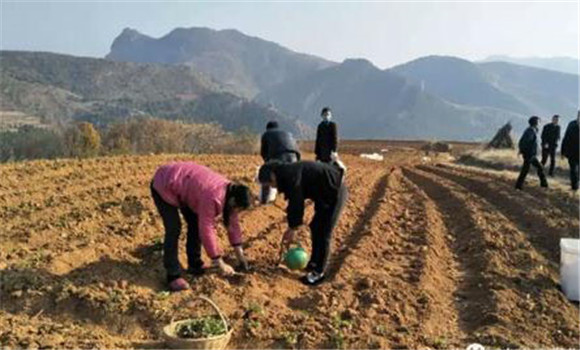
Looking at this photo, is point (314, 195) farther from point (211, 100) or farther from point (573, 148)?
point (211, 100)

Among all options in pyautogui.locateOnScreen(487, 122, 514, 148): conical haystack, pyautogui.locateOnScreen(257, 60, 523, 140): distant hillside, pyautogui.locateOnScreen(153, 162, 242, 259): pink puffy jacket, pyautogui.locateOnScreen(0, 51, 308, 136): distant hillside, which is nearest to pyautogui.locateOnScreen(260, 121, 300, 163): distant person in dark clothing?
pyautogui.locateOnScreen(153, 162, 242, 259): pink puffy jacket

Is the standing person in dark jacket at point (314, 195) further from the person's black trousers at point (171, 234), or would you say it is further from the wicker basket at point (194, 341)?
the wicker basket at point (194, 341)

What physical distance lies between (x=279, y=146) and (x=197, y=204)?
138 inches

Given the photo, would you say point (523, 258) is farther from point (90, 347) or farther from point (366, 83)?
point (366, 83)

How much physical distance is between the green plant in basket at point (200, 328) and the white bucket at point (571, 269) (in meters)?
4.38

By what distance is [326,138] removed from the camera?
11.9 metres

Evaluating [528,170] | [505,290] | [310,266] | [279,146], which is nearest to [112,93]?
[528,170]

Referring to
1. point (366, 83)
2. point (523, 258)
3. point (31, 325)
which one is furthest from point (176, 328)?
point (366, 83)

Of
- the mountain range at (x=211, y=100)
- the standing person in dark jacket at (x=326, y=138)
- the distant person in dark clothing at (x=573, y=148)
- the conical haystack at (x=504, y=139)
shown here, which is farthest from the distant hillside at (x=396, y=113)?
the standing person in dark jacket at (x=326, y=138)

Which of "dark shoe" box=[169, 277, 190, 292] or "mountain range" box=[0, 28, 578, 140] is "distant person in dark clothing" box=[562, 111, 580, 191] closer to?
"dark shoe" box=[169, 277, 190, 292]

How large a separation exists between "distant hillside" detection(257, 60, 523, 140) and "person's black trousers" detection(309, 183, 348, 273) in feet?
441

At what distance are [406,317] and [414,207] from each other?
6584 millimetres

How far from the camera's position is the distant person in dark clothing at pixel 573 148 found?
15547 millimetres

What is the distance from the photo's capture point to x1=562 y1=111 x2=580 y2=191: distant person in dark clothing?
15547 millimetres
